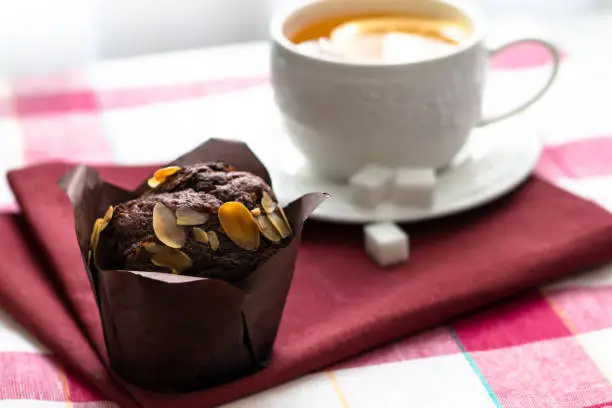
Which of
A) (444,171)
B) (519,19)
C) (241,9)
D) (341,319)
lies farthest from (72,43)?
(341,319)

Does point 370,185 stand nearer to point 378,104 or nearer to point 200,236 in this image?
point 378,104

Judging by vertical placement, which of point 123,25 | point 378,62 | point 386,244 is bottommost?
point 123,25

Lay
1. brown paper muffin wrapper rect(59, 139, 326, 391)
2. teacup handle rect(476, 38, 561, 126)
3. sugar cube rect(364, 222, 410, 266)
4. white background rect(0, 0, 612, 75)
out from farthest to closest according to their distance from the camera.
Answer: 1. white background rect(0, 0, 612, 75)
2. teacup handle rect(476, 38, 561, 126)
3. sugar cube rect(364, 222, 410, 266)
4. brown paper muffin wrapper rect(59, 139, 326, 391)

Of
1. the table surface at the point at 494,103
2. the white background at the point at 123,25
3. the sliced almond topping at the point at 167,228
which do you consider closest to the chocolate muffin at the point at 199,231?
the sliced almond topping at the point at 167,228

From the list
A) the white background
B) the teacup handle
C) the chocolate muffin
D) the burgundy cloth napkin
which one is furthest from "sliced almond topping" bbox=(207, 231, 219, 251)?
the white background

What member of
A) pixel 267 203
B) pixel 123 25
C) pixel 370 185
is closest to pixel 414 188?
pixel 370 185

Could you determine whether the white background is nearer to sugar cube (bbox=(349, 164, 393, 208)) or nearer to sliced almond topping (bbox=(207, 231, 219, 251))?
sugar cube (bbox=(349, 164, 393, 208))

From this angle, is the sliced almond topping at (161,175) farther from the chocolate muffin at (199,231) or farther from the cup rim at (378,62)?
the cup rim at (378,62)
